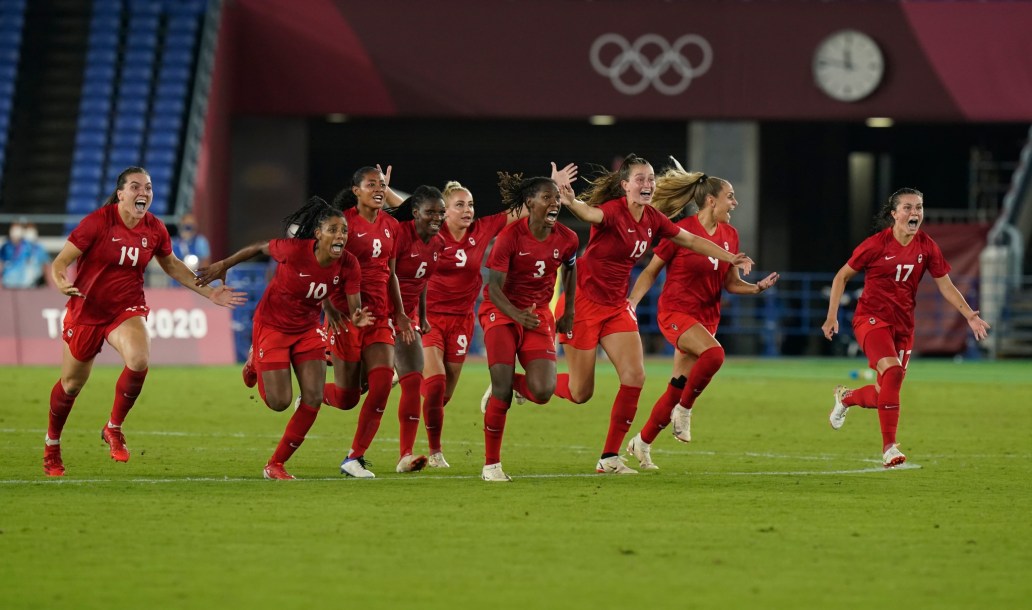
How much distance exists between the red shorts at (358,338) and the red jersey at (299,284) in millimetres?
463

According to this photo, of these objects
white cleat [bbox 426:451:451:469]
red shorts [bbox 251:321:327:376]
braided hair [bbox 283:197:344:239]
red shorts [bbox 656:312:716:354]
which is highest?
braided hair [bbox 283:197:344:239]

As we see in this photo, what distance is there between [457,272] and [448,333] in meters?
0.50

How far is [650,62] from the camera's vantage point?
112 ft

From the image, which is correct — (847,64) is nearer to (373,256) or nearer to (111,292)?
(373,256)

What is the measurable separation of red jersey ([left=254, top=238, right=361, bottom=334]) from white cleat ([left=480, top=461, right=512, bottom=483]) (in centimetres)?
160

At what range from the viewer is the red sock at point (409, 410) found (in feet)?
42.4

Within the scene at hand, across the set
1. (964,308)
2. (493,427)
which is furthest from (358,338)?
(964,308)

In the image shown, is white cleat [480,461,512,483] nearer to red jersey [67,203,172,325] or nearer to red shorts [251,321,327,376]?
red shorts [251,321,327,376]

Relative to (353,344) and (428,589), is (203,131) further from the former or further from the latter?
(428,589)

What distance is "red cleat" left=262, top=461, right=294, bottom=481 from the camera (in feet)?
39.7

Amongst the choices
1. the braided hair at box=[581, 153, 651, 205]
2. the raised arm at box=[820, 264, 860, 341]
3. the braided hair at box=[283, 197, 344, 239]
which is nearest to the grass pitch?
the raised arm at box=[820, 264, 860, 341]

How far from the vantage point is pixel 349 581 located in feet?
25.9

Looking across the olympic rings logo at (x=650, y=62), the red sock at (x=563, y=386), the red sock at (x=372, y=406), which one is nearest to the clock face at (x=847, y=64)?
the olympic rings logo at (x=650, y=62)

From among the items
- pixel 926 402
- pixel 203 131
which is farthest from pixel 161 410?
pixel 203 131
